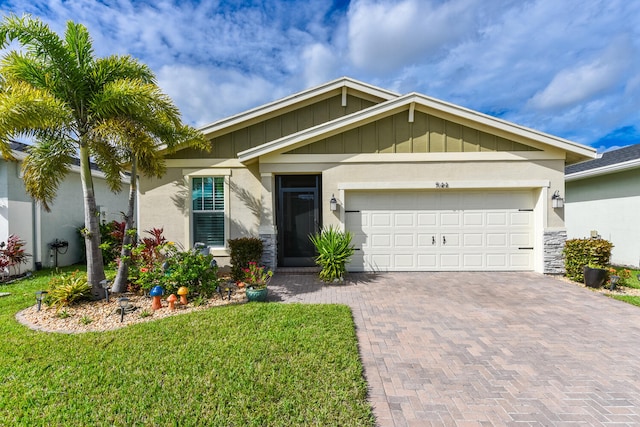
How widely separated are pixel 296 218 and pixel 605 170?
1119 cm

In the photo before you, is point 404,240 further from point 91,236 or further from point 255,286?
point 91,236

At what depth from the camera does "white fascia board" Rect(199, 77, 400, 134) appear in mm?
8719

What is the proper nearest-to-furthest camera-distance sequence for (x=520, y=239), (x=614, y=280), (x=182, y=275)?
1. (x=182, y=275)
2. (x=614, y=280)
3. (x=520, y=239)

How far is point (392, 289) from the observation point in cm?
676

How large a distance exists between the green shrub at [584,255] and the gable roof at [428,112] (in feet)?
8.25

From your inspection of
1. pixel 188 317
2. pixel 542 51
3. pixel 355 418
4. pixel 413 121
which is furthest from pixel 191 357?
pixel 542 51

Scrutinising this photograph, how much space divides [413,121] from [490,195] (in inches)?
127

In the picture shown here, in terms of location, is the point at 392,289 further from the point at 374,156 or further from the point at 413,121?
the point at 413,121

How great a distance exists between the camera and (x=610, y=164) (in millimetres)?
9930

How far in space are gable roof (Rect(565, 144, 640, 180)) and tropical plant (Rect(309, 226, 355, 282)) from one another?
27.7 feet

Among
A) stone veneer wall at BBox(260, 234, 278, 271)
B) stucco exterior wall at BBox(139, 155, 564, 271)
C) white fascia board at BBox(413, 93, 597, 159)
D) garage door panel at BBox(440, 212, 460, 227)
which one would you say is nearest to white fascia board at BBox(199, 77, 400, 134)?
stucco exterior wall at BBox(139, 155, 564, 271)

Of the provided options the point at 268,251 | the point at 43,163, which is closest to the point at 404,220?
the point at 268,251

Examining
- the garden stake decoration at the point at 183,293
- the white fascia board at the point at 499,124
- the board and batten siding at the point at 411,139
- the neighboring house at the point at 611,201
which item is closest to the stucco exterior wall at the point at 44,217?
the garden stake decoration at the point at 183,293

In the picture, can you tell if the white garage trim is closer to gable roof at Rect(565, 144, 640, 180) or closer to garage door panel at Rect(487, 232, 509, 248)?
garage door panel at Rect(487, 232, 509, 248)
